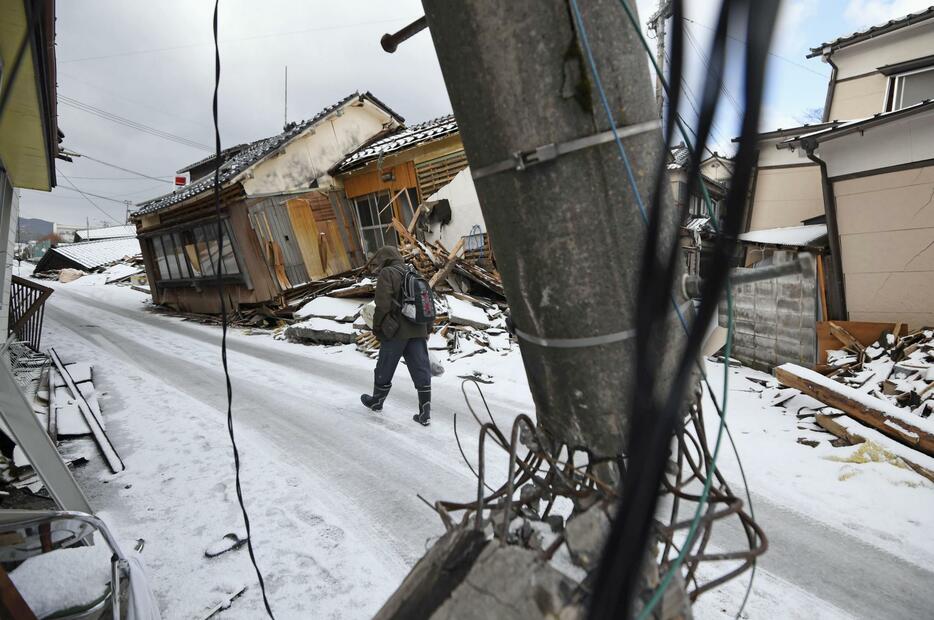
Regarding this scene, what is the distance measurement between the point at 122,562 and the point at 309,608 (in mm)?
1029

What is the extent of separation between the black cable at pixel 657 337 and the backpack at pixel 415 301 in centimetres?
408

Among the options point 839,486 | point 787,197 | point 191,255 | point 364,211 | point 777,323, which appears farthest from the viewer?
point 191,255

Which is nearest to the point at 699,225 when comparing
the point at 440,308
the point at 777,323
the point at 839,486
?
the point at 777,323

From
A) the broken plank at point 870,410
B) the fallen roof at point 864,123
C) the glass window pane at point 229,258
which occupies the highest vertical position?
the fallen roof at point 864,123

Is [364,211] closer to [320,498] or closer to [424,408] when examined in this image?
[424,408]

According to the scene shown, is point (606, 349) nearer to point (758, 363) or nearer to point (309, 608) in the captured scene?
point (309, 608)

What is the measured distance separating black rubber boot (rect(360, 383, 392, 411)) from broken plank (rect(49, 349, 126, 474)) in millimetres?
2496

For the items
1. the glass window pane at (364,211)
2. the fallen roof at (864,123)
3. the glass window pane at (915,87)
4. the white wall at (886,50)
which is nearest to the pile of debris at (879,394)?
the fallen roof at (864,123)

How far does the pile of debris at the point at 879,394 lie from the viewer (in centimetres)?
374

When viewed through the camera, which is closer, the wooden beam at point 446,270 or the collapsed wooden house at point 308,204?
the wooden beam at point 446,270

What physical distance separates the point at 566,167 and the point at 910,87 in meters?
11.6

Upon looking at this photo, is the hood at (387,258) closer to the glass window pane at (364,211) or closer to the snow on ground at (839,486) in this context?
the snow on ground at (839,486)

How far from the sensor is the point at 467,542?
3.75 feet

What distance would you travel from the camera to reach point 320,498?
3662 mm
